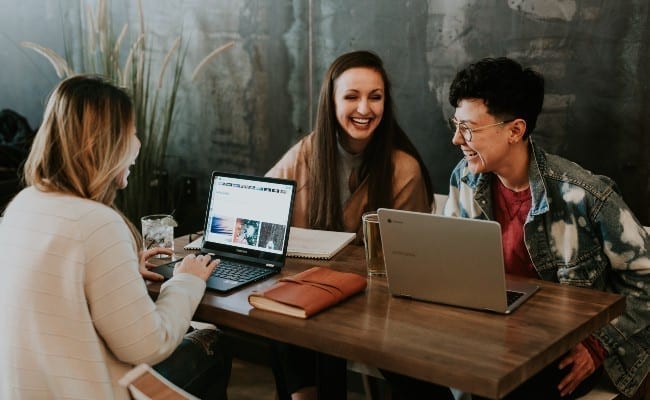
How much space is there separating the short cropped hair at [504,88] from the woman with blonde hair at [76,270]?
966 millimetres

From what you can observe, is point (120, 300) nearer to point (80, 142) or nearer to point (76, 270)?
point (76, 270)

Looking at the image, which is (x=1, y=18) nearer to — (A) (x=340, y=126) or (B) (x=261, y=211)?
(A) (x=340, y=126)

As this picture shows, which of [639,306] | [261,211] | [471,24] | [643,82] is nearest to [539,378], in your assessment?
[639,306]

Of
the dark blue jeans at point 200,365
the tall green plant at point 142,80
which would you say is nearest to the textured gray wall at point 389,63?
the tall green plant at point 142,80

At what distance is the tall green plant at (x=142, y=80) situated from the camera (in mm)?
3568

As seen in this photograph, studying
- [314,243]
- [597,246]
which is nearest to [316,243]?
[314,243]

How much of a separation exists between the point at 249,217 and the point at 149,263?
30 centimetres

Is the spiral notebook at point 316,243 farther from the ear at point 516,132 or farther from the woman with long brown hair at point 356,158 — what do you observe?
the ear at point 516,132

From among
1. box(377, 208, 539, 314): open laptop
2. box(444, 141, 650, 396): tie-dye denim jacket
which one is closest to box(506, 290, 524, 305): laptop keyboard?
box(377, 208, 539, 314): open laptop

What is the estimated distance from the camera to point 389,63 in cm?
319

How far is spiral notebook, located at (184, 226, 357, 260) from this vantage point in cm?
236

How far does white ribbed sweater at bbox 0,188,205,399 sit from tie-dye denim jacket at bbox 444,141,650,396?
1.07 m

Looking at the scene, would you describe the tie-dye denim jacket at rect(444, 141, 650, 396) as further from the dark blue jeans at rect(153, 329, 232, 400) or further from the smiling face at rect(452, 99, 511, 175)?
the dark blue jeans at rect(153, 329, 232, 400)

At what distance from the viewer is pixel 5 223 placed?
70.6 inches
